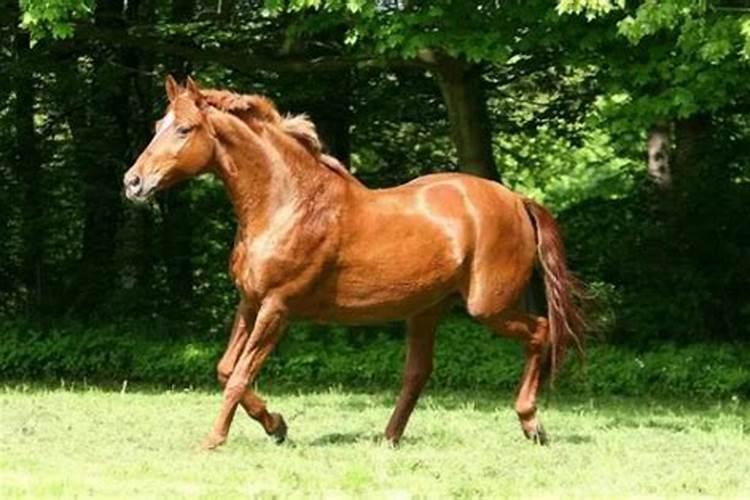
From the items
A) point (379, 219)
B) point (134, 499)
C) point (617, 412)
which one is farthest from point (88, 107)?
point (134, 499)

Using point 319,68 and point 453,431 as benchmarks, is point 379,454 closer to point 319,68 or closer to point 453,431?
point 453,431

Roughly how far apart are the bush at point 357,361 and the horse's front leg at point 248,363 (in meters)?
6.33

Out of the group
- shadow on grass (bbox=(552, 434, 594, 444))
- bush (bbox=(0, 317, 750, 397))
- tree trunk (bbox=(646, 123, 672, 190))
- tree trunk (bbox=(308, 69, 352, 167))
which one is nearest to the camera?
shadow on grass (bbox=(552, 434, 594, 444))

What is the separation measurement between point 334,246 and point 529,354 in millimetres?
1585

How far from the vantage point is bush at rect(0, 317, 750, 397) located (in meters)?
16.7

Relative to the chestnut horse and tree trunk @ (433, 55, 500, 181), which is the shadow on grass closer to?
the chestnut horse

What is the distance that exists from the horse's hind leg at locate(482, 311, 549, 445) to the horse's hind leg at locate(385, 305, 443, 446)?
1.41 feet

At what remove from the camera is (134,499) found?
7.96 meters

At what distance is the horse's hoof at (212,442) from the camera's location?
1002 centimetres

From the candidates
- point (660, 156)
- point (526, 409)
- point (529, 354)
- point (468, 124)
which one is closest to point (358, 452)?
point (526, 409)

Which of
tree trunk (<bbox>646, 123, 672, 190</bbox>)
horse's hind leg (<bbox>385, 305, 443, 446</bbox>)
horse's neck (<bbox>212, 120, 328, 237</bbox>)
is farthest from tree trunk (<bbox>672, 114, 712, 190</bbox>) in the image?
horse's neck (<bbox>212, 120, 328, 237</bbox>)

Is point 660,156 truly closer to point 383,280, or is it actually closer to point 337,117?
point 337,117

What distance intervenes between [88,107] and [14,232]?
1.88 meters

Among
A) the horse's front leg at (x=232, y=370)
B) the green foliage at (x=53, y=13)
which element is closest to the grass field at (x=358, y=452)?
the horse's front leg at (x=232, y=370)
